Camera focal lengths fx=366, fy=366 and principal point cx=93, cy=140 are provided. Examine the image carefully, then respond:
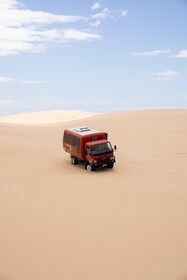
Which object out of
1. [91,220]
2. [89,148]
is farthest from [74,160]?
[91,220]

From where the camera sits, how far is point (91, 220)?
932 centimetres

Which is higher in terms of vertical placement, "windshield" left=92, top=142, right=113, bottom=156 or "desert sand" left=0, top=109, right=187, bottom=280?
"windshield" left=92, top=142, right=113, bottom=156

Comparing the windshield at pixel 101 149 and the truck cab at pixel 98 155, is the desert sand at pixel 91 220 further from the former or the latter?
the windshield at pixel 101 149

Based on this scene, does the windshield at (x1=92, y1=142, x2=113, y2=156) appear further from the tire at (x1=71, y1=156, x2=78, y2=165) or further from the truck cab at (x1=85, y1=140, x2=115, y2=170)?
the tire at (x1=71, y1=156, x2=78, y2=165)

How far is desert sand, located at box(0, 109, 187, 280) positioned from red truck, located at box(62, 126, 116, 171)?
1.76ft

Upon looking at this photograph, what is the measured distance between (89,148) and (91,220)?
7872mm

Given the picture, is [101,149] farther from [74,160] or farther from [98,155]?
Result: [74,160]

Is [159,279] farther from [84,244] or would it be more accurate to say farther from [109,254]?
[84,244]

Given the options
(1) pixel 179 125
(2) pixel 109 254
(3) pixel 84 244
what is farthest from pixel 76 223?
(1) pixel 179 125

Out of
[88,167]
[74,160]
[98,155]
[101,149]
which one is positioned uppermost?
[101,149]

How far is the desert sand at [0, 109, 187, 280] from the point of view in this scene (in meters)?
7.03

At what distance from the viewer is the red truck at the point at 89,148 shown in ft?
55.0

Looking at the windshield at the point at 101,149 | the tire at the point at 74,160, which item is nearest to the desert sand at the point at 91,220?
the tire at the point at 74,160

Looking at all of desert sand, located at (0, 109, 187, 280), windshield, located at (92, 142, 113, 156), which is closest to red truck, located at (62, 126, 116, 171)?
windshield, located at (92, 142, 113, 156)
